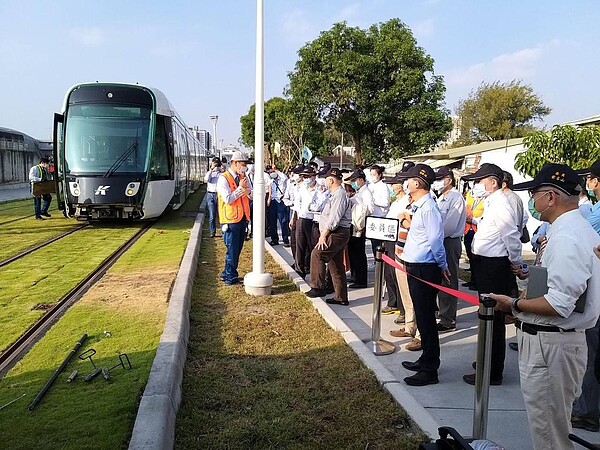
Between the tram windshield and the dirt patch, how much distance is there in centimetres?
512

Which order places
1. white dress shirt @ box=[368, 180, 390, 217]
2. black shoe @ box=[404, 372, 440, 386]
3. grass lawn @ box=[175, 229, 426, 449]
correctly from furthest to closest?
white dress shirt @ box=[368, 180, 390, 217], black shoe @ box=[404, 372, 440, 386], grass lawn @ box=[175, 229, 426, 449]

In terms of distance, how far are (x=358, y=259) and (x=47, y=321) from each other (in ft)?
15.9

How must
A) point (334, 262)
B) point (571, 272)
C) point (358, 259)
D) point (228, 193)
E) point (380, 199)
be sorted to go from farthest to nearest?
point (358, 259) < point (380, 199) < point (228, 193) < point (334, 262) < point (571, 272)

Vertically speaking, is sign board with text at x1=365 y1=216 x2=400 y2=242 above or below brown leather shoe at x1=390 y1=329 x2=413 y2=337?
above

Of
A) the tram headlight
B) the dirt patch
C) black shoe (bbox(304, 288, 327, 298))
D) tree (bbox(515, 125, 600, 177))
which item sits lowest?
black shoe (bbox(304, 288, 327, 298))

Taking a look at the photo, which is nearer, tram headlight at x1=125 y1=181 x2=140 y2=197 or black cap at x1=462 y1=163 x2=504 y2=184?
black cap at x1=462 y1=163 x2=504 y2=184

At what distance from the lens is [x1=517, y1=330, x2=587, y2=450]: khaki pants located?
2.97 m

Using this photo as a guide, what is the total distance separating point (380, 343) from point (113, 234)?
388 inches

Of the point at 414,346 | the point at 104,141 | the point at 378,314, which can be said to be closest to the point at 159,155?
the point at 104,141

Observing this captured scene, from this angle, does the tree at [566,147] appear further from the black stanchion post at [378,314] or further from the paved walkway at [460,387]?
the black stanchion post at [378,314]

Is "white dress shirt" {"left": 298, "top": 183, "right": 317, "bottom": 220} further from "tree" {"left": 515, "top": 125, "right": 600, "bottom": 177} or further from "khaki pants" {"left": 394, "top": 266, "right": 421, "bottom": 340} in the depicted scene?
"tree" {"left": 515, "top": 125, "right": 600, "bottom": 177}

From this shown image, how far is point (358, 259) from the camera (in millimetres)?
9016

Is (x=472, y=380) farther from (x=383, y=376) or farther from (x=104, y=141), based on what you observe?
(x=104, y=141)

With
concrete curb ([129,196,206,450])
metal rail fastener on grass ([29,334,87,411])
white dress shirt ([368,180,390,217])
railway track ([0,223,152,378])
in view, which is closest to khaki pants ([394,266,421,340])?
concrete curb ([129,196,206,450])
